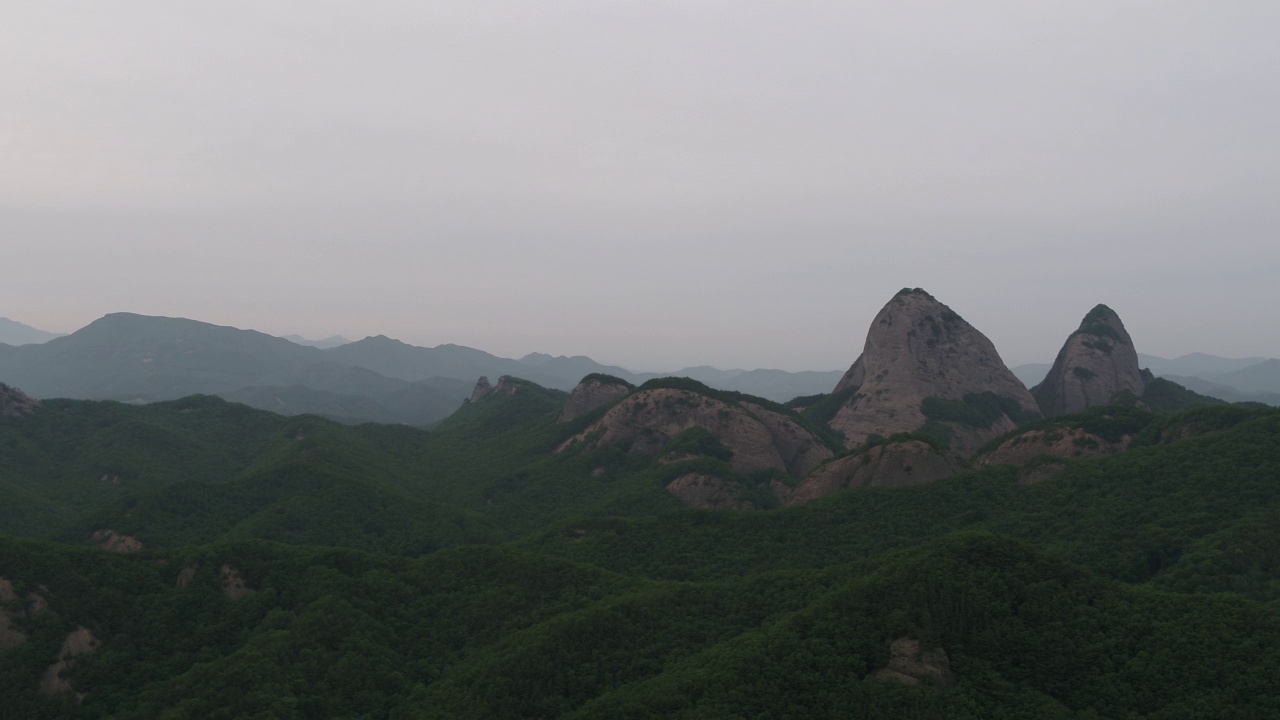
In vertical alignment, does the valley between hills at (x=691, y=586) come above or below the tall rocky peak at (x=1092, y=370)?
below

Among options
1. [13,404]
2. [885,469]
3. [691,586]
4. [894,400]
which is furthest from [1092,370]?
[13,404]

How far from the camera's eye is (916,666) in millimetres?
32062

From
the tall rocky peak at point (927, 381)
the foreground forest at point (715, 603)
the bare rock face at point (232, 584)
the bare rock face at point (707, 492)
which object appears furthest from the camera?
the tall rocky peak at point (927, 381)

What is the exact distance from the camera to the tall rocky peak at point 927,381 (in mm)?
119062

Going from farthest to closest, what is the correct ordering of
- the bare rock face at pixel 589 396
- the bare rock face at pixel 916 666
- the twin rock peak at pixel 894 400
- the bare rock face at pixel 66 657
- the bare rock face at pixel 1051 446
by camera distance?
the bare rock face at pixel 589 396 < the twin rock peak at pixel 894 400 < the bare rock face at pixel 1051 446 < the bare rock face at pixel 66 657 < the bare rock face at pixel 916 666

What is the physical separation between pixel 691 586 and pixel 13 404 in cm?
10663

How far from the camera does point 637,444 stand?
328ft

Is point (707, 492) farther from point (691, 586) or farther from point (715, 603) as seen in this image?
point (715, 603)

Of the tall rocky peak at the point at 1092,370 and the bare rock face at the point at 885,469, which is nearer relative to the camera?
the bare rock face at the point at 885,469

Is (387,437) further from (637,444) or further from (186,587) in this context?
(186,587)

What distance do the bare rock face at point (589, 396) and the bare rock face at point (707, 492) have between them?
4080 centimetres

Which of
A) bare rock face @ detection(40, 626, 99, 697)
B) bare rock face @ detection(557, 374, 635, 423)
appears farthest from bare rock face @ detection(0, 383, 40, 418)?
bare rock face @ detection(40, 626, 99, 697)

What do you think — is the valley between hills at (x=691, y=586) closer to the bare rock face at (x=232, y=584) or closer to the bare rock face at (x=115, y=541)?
Result: the bare rock face at (x=232, y=584)

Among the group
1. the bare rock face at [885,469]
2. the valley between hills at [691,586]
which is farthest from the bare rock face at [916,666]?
the bare rock face at [885,469]
